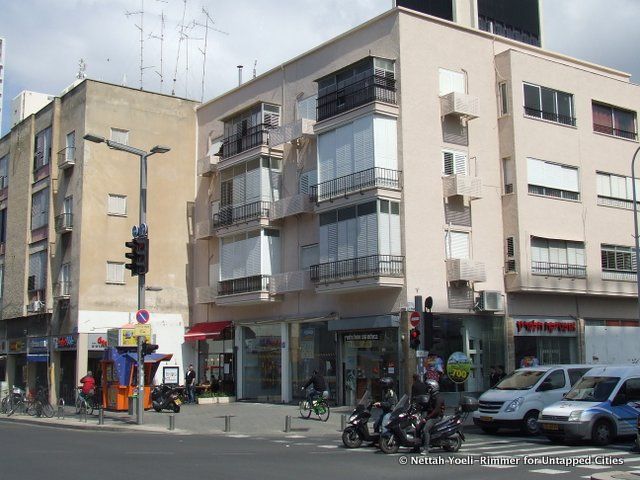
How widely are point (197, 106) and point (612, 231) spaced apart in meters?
22.2

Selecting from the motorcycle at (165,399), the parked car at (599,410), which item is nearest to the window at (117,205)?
the motorcycle at (165,399)

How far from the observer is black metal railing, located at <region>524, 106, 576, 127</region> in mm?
33000

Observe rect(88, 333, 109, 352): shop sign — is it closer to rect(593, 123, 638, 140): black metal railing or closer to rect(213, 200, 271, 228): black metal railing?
rect(213, 200, 271, 228): black metal railing

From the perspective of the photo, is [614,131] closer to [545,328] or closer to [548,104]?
[548,104]

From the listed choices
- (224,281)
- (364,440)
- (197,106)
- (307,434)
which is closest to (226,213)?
(224,281)

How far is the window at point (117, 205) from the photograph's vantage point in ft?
127

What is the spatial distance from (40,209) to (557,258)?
1062 inches

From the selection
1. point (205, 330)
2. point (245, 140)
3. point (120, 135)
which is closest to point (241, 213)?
point (245, 140)

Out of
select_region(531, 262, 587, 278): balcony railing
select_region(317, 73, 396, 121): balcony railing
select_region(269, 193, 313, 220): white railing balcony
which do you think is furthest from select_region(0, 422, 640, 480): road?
select_region(317, 73, 396, 121): balcony railing

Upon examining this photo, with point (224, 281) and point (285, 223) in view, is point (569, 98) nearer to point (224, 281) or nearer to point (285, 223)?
point (285, 223)

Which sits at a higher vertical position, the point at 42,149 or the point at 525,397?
the point at 42,149

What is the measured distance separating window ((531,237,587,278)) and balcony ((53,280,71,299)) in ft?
72.7

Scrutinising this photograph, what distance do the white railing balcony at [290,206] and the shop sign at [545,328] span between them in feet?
32.4

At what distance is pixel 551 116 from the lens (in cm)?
3362
